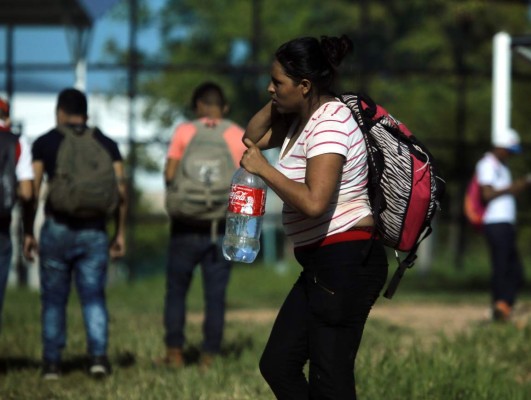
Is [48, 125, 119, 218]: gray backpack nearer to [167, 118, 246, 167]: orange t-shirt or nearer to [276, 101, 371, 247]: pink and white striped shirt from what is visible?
[167, 118, 246, 167]: orange t-shirt

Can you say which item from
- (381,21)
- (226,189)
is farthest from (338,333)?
(381,21)

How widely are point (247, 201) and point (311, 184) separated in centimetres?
33

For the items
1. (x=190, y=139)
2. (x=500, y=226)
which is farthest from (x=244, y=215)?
(x=500, y=226)

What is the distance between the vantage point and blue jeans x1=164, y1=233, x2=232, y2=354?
827 centimetres

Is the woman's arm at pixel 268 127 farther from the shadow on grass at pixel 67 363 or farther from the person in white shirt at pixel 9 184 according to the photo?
the shadow on grass at pixel 67 363

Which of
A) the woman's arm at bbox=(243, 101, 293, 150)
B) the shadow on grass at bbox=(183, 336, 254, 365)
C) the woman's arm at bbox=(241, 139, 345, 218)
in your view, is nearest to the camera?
the woman's arm at bbox=(241, 139, 345, 218)

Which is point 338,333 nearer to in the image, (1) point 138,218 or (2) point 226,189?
(2) point 226,189

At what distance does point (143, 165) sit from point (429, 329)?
8.60 meters

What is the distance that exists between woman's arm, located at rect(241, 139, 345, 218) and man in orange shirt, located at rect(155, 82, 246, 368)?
3.63 m

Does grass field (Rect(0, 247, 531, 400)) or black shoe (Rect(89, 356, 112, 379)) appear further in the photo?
black shoe (Rect(89, 356, 112, 379))

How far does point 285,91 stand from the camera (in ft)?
15.6

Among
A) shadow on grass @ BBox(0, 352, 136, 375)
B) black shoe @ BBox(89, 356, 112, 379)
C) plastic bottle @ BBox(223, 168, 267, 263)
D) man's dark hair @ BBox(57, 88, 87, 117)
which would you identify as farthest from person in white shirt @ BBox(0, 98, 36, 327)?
plastic bottle @ BBox(223, 168, 267, 263)

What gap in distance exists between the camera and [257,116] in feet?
16.6

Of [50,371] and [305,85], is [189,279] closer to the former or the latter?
[50,371]
